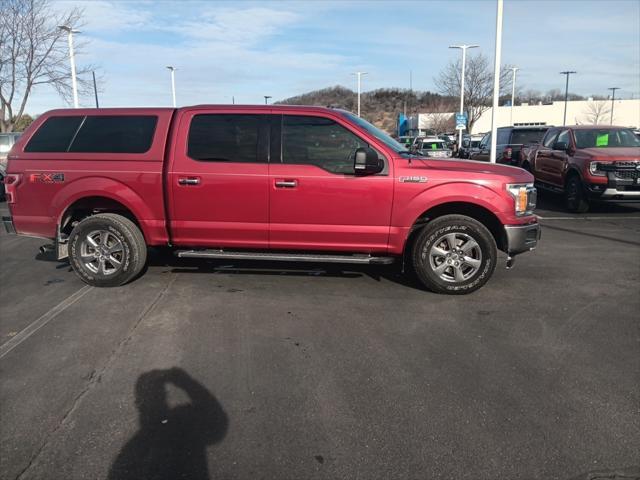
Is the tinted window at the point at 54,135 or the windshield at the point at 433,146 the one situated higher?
the windshield at the point at 433,146

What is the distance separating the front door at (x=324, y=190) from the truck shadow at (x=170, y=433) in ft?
7.68

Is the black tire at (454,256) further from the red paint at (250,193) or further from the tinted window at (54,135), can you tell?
the tinted window at (54,135)

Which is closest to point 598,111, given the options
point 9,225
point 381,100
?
point 381,100

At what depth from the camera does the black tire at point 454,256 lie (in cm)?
546

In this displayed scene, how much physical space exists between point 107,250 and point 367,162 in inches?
119

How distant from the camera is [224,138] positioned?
5.74 metres

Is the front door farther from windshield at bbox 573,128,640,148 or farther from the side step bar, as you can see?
windshield at bbox 573,128,640,148

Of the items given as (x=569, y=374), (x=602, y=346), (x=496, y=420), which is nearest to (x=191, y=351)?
(x=496, y=420)

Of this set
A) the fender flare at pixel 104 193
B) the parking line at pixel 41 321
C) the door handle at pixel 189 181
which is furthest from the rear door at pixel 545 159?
the parking line at pixel 41 321

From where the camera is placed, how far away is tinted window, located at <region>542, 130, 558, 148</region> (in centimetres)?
1273

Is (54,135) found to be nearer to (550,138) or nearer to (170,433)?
(170,433)

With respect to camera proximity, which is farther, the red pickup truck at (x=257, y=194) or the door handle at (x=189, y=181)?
the door handle at (x=189, y=181)

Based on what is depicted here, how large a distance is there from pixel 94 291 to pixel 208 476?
3.68 meters

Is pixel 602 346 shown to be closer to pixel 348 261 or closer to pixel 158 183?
pixel 348 261
